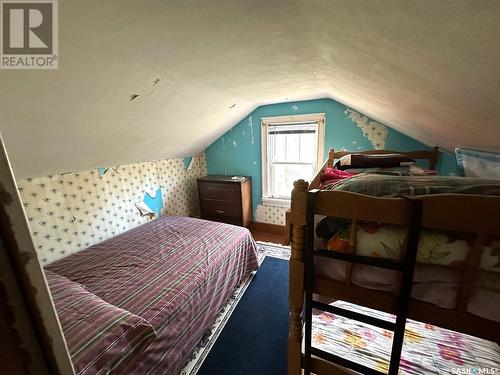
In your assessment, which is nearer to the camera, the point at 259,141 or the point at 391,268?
the point at 391,268

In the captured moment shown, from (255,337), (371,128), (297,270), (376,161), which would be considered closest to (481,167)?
(376,161)

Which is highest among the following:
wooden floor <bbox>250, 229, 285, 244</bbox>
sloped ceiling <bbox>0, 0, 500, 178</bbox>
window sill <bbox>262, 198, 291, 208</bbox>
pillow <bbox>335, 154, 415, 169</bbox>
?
sloped ceiling <bbox>0, 0, 500, 178</bbox>

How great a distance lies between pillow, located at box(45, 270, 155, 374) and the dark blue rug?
2.27ft

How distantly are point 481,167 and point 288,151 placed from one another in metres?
2.22

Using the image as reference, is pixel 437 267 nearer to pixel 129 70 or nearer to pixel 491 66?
pixel 491 66

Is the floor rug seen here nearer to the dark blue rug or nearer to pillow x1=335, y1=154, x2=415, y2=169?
the dark blue rug

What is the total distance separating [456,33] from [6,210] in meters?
1.10

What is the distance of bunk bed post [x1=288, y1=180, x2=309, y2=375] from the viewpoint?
0.89 meters

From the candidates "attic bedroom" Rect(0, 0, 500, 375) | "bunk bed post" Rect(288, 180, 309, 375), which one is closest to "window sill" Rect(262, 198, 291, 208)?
"attic bedroom" Rect(0, 0, 500, 375)

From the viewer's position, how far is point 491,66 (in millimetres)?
680

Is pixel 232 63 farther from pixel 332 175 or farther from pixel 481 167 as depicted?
pixel 481 167

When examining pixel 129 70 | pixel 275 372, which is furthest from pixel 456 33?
pixel 275 372

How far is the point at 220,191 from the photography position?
3.56 metres

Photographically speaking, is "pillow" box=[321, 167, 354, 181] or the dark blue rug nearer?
the dark blue rug
